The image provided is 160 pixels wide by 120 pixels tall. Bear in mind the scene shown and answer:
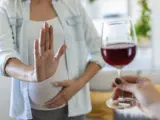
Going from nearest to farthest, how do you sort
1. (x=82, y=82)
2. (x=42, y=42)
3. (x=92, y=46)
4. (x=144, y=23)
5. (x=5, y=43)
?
(x=42, y=42)
(x=5, y=43)
(x=82, y=82)
(x=92, y=46)
(x=144, y=23)

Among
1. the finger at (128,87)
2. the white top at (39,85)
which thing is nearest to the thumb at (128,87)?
the finger at (128,87)

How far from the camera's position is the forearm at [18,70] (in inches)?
40.6

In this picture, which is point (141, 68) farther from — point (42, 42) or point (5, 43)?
point (42, 42)

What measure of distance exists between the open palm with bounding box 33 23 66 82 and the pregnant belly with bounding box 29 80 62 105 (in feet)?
0.91

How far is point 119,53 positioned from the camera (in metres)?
0.93

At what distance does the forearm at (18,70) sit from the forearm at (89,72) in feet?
1.00

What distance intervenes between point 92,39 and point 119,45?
422 millimetres

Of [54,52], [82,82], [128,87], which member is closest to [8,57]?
[54,52]

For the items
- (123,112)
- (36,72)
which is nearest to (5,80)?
(36,72)

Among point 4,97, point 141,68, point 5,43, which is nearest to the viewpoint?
point 5,43

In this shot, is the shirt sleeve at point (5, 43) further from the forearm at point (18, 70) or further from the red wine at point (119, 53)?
the red wine at point (119, 53)

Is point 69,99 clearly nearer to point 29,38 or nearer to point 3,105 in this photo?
point 29,38

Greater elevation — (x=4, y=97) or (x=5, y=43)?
(x=5, y=43)

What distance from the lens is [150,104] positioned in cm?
90
